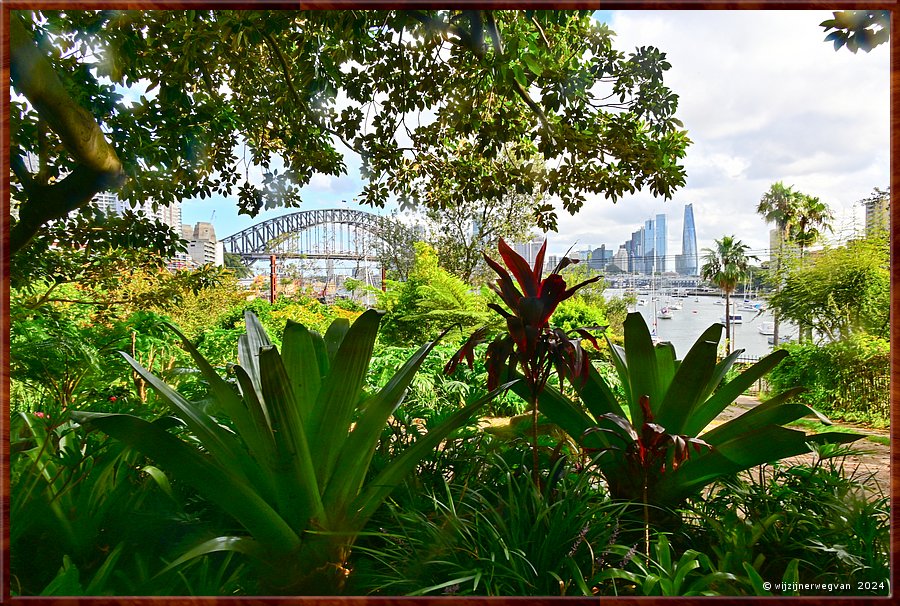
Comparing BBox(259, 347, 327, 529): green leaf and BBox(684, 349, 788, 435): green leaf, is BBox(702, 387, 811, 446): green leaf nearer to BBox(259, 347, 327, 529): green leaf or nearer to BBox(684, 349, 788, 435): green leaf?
BBox(684, 349, 788, 435): green leaf

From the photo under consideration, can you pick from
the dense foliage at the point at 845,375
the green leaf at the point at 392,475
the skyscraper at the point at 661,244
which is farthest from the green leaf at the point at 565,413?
the dense foliage at the point at 845,375

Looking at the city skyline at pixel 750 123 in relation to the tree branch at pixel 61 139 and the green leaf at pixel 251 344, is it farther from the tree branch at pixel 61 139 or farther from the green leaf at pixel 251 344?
the green leaf at pixel 251 344

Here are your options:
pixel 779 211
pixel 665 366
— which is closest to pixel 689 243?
pixel 779 211

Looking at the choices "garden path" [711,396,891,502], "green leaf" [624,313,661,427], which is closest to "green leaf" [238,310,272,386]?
"green leaf" [624,313,661,427]

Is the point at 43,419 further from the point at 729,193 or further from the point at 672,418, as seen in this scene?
the point at 729,193

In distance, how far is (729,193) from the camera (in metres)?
1.98

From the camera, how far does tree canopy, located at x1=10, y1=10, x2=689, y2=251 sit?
1739mm

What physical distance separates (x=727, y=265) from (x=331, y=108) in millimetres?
1781

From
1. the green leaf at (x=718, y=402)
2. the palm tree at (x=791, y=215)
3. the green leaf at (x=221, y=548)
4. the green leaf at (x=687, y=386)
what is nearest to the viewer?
the green leaf at (x=221, y=548)

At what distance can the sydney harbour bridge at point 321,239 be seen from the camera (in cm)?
225

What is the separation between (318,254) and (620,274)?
129 centimetres

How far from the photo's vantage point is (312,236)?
2.27m

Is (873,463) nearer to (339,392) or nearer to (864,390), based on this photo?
(864,390)

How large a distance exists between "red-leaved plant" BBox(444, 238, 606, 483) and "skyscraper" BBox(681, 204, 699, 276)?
2.51 ft
